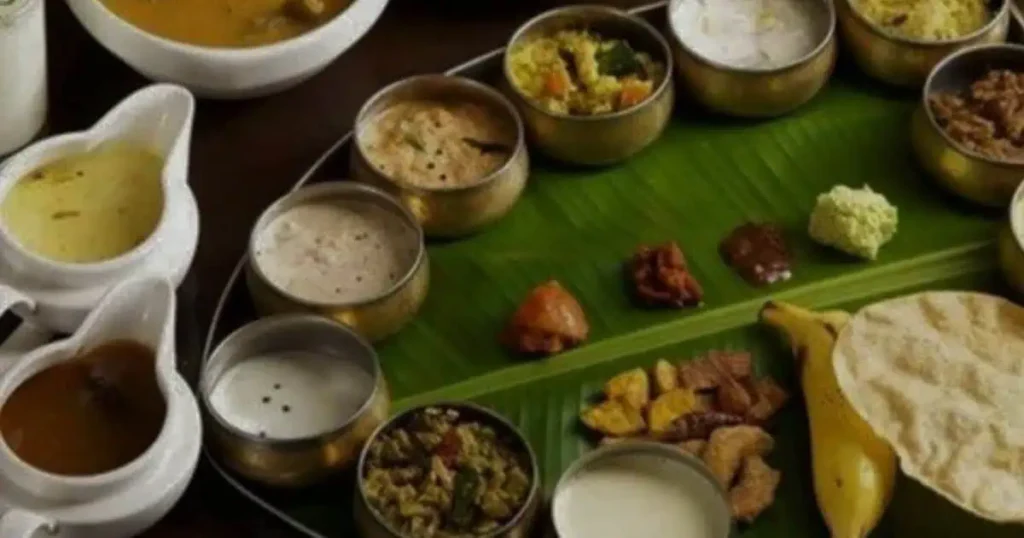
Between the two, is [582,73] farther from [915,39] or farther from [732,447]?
[732,447]

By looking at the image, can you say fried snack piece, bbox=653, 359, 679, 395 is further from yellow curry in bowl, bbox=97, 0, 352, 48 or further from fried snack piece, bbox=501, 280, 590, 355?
yellow curry in bowl, bbox=97, 0, 352, 48

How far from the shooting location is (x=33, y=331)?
1.90 metres

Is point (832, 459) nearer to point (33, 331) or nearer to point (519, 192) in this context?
point (519, 192)

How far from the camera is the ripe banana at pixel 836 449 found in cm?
181

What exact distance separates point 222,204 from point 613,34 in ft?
1.64

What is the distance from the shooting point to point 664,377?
194cm

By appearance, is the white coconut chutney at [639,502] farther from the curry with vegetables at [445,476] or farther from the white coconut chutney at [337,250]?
the white coconut chutney at [337,250]

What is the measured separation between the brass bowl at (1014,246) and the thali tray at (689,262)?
0.10 ft

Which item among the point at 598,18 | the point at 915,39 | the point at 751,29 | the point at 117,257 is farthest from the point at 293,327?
the point at 915,39

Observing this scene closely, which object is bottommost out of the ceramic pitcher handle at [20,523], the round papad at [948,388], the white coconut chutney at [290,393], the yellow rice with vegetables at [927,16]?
the white coconut chutney at [290,393]

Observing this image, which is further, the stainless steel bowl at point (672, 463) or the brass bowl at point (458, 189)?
the brass bowl at point (458, 189)

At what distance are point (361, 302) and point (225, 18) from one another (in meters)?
0.42

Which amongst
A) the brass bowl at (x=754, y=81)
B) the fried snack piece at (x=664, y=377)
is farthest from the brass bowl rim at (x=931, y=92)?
the fried snack piece at (x=664, y=377)

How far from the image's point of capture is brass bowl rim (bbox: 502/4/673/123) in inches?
82.6
